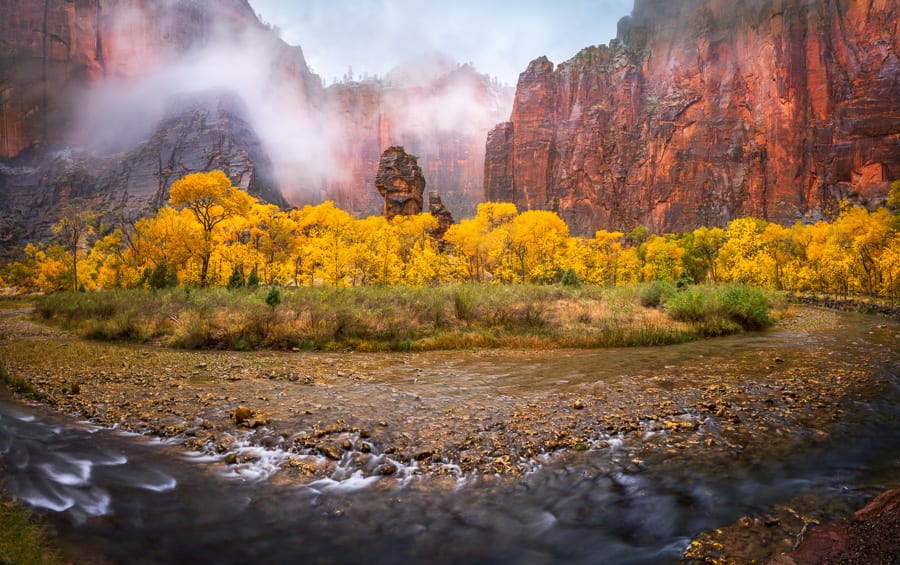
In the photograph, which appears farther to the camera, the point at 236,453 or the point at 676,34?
the point at 676,34

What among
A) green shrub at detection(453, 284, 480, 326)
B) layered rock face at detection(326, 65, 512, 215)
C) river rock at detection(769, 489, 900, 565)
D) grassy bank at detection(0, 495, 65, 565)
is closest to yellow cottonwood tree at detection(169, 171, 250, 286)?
green shrub at detection(453, 284, 480, 326)

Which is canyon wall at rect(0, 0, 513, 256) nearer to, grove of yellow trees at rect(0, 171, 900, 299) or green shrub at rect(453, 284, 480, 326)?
grove of yellow trees at rect(0, 171, 900, 299)

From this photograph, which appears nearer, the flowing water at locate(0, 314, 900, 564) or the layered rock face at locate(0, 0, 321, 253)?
the flowing water at locate(0, 314, 900, 564)

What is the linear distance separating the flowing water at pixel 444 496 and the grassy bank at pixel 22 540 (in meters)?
0.18

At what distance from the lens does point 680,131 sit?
313 feet

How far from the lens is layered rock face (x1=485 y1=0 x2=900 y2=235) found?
246 ft

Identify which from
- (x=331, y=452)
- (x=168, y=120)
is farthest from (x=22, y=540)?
(x=168, y=120)

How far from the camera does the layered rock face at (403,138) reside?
163 metres

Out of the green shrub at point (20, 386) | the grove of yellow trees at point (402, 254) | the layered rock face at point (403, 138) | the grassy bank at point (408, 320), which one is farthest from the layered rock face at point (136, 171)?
the green shrub at point (20, 386)

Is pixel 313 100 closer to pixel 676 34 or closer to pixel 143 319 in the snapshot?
pixel 676 34

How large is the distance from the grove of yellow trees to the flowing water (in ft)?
72.9

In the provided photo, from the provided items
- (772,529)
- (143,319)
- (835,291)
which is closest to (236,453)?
(772,529)

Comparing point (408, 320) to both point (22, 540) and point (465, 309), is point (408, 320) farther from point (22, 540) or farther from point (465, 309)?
point (22, 540)

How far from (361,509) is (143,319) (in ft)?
57.3
